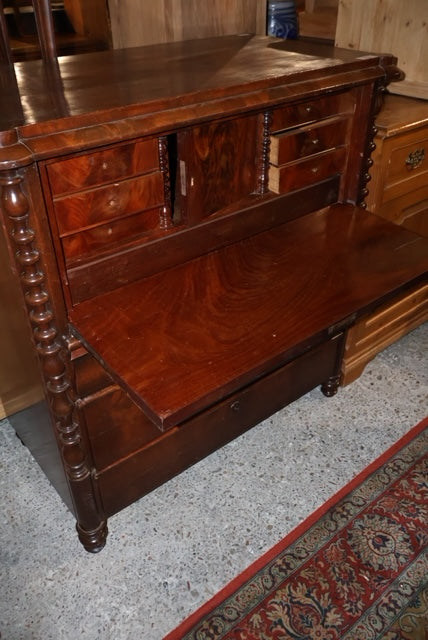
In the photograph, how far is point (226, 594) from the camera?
4.74ft

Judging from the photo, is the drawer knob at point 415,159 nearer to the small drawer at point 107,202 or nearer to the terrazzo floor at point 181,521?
the terrazzo floor at point 181,521

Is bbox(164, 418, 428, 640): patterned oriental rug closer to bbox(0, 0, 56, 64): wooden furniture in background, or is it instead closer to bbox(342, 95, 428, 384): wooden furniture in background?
bbox(342, 95, 428, 384): wooden furniture in background

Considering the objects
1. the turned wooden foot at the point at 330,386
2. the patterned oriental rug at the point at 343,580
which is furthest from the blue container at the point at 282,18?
the patterned oriental rug at the point at 343,580

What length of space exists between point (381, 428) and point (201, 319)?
114 centimetres

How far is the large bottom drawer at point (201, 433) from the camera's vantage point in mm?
1456

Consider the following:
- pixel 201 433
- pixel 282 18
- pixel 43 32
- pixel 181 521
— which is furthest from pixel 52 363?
pixel 282 18

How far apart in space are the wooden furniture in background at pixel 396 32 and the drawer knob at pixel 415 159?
252mm

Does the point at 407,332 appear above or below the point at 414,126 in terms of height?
below

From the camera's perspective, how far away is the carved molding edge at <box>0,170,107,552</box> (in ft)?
3.02

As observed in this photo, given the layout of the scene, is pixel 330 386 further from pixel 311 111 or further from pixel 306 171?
pixel 311 111

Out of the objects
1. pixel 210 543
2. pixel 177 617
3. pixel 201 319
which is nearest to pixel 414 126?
pixel 201 319

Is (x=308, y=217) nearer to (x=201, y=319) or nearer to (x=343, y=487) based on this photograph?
(x=201, y=319)

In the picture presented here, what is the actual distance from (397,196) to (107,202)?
1.15 metres

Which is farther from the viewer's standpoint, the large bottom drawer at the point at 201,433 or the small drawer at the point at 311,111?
the large bottom drawer at the point at 201,433
